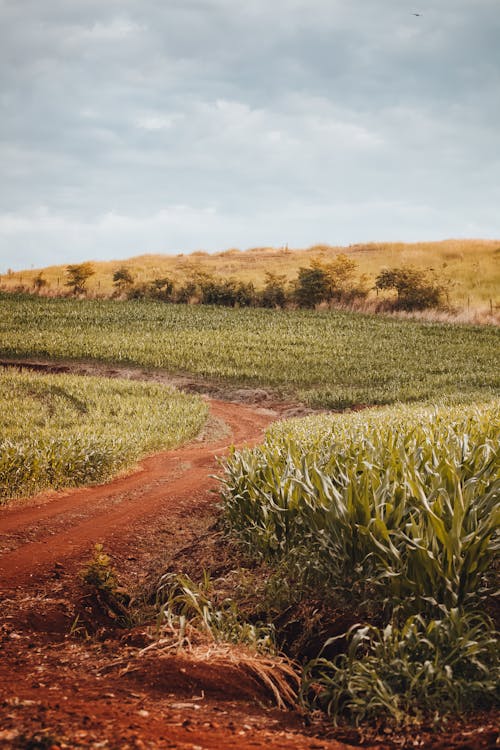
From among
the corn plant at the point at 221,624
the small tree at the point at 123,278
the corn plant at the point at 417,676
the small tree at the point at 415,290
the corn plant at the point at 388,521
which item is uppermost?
the small tree at the point at 123,278

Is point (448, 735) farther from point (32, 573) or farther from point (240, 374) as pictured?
point (240, 374)

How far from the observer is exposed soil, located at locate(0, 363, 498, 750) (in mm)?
2158

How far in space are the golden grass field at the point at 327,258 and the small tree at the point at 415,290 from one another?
1604mm

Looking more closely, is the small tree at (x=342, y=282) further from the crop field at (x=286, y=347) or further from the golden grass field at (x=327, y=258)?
the crop field at (x=286, y=347)

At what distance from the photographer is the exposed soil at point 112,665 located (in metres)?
2.16

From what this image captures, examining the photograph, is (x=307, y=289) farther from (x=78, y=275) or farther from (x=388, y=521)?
(x=388, y=521)

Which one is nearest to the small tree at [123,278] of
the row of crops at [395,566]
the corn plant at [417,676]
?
the row of crops at [395,566]

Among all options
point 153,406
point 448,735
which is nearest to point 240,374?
point 153,406

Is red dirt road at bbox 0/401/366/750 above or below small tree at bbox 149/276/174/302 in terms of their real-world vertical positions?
below

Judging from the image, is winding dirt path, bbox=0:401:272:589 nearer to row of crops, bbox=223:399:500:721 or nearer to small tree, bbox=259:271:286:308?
→ row of crops, bbox=223:399:500:721

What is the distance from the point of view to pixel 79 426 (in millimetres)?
11234

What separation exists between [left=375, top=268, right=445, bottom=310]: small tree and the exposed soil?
3618cm

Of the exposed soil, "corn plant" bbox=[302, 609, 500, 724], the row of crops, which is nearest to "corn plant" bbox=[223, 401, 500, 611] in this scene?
the row of crops

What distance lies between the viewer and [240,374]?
21891 mm
